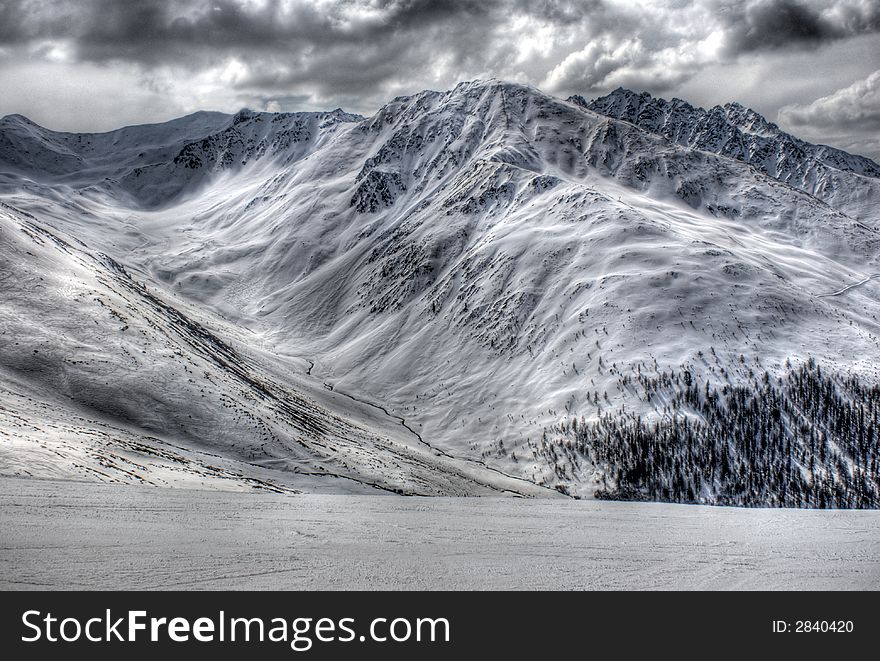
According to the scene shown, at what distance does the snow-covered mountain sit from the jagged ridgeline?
92 centimetres

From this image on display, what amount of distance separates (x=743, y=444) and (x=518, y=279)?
48976mm

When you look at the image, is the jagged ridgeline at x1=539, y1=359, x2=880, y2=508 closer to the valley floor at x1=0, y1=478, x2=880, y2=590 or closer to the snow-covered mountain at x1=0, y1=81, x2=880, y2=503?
the snow-covered mountain at x1=0, y1=81, x2=880, y2=503

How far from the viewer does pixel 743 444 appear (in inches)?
2616

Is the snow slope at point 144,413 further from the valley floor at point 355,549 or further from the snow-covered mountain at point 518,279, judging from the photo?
the valley floor at point 355,549

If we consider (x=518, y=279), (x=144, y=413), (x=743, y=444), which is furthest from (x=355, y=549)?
(x=518, y=279)

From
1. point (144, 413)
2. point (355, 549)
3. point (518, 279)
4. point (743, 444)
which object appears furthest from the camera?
point (518, 279)

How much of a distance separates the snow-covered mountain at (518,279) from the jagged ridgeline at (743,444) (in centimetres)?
92

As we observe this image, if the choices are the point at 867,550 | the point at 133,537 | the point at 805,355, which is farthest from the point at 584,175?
the point at 133,537

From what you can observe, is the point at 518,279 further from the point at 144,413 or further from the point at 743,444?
the point at 144,413

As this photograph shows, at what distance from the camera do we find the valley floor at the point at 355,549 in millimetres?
15594

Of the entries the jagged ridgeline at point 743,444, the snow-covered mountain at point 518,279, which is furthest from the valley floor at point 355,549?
the jagged ridgeline at point 743,444

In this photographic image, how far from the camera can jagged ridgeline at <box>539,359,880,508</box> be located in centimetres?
6222

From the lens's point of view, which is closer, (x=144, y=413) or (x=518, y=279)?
(x=144, y=413)
